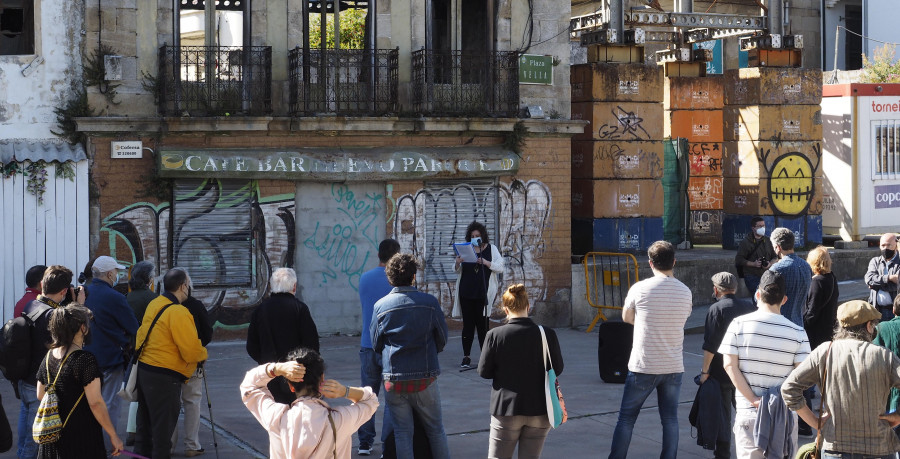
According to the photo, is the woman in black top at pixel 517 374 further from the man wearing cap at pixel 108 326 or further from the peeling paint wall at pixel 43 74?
the peeling paint wall at pixel 43 74

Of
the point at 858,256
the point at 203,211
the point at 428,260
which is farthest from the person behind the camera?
the point at 858,256

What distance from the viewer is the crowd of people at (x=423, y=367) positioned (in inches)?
236

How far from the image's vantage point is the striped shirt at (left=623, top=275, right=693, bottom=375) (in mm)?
7914

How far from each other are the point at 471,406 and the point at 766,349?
14.8 ft

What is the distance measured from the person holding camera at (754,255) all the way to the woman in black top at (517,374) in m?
6.86

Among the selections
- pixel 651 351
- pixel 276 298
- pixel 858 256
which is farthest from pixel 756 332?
pixel 858 256

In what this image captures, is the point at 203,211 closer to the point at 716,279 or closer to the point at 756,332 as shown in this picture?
the point at 716,279

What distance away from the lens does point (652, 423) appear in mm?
10203

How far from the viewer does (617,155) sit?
666 inches

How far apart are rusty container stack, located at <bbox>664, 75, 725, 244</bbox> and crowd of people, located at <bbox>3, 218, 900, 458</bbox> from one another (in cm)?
1107

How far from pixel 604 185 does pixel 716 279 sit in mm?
8622

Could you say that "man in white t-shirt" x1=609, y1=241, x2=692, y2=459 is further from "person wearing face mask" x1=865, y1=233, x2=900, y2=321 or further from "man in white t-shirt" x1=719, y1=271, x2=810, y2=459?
"person wearing face mask" x1=865, y1=233, x2=900, y2=321

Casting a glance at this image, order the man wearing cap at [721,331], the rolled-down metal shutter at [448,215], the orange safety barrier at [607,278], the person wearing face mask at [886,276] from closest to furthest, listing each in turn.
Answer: the man wearing cap at [721,331]
the person wearing face mask at [886,276]
the rolled-down metal shutter at [448,215]
the orange safety barrier at [607,278]

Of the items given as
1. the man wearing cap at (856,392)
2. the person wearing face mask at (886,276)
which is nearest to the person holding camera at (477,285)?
the person wearing face mask at (886,276)
